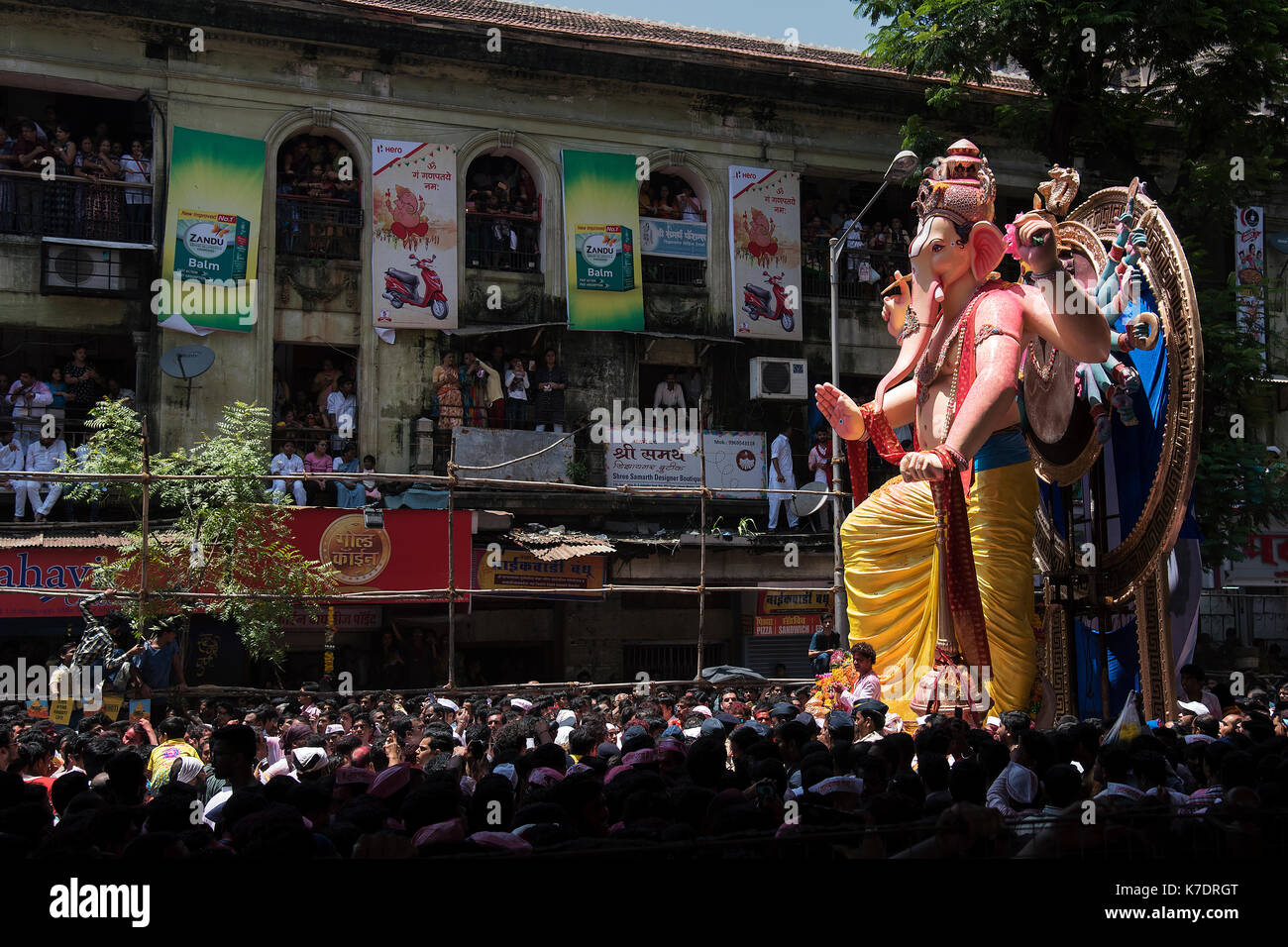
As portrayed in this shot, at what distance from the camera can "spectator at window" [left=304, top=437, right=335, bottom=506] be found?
20.6 m

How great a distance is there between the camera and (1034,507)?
466 inches

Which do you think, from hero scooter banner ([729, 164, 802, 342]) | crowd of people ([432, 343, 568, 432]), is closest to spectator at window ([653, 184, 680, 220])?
hero scooter banner ([729, 164, 802, 342])

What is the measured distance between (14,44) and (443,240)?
6.92 meters

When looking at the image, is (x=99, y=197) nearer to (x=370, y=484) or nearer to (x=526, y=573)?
(x=370, y=484)

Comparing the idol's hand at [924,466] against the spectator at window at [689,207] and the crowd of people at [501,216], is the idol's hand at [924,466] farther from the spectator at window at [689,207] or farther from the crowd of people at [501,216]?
the spectator at window at [689,207]

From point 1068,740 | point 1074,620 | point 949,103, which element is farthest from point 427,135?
point 1068,740

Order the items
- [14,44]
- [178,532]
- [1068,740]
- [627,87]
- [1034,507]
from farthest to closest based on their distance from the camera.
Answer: [627,87] → [14,44] → [178,532] → [1034,507] → [1068,740]

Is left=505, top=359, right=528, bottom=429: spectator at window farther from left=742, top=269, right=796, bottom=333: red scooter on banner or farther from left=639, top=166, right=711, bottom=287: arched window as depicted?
left=742, top=269, right=796, bottom=333: red scooter on banner

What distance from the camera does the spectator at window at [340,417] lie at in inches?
848

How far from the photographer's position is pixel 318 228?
21953 millimetres

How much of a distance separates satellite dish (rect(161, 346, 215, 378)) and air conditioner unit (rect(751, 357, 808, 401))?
9.18 m

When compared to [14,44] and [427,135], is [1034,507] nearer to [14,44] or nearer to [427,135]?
[427,135]

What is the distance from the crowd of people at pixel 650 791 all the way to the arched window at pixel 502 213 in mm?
14146

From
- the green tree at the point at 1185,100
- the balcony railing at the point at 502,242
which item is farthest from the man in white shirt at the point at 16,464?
the green tree at the point at 1185,100
